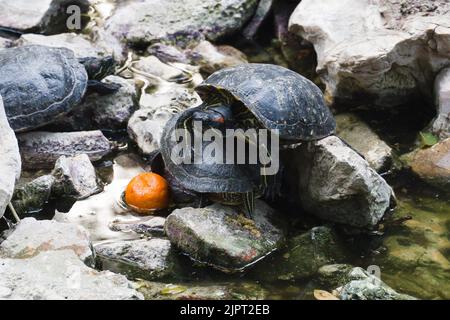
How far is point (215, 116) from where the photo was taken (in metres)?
4.61

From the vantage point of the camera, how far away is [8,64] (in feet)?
18.3

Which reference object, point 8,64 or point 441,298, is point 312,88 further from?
point 8,64

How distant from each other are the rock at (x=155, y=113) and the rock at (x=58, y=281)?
1.97 meters

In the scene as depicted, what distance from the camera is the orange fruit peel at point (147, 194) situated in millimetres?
4934

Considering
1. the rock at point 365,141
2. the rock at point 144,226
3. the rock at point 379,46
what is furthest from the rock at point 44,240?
the rock at point 379,46

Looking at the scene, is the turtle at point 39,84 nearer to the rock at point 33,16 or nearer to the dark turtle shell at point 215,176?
the dark turtle shell at point 215,176

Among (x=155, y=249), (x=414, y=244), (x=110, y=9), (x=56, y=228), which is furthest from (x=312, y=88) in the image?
(x=110, y=9)

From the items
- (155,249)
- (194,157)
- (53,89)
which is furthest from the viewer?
(53,89)

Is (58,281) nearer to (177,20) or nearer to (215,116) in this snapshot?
(215,116)

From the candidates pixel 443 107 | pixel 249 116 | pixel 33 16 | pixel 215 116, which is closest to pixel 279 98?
pixel 249 116

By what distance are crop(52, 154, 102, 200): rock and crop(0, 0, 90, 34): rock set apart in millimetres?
2839

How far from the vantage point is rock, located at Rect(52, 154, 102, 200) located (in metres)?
5.02

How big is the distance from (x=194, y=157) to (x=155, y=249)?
74 centimetres

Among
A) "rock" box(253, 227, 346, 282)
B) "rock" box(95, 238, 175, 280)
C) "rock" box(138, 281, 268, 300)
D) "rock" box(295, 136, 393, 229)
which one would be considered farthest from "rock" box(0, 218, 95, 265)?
"rock" box(295, 136, 393, 229)
